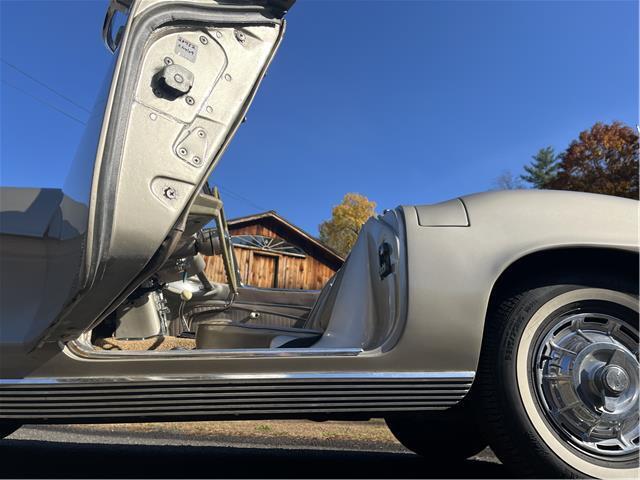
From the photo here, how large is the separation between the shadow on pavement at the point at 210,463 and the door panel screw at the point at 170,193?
4.27 feet

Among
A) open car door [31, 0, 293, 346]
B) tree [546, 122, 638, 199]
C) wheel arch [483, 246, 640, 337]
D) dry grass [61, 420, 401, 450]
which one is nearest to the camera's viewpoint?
open car door [31, 0, 293, 346]

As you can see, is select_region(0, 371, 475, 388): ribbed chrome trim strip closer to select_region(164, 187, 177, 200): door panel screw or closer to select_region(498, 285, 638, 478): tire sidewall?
select_region(498, 285, 638, 478): tire sidewall

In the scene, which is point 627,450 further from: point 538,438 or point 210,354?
point 210,354

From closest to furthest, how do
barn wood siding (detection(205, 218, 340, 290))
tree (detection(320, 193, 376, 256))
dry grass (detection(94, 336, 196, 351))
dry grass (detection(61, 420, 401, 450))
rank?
dry grass (detection(94, 336, 196, 351))
dry grass (detection(61, 420, 401, 450))
barn wood siding (detection(205, 218, 340, 290))
tree (detection(320, 193, 376, 256))

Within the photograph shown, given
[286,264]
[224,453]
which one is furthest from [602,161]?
[224,453]

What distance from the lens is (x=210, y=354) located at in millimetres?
1763

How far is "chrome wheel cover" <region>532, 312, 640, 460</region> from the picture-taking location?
170 cm

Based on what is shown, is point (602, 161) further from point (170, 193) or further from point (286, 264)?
point (170, 193)

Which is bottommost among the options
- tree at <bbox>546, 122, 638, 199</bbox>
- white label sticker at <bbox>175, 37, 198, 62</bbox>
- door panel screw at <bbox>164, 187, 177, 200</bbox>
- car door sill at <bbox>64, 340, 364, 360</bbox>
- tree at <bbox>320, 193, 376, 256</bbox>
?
car door sill at <bbox>64, 340, 364, 360</bbox>

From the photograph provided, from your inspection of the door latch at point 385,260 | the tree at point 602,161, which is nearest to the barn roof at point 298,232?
the tree at point 602,161

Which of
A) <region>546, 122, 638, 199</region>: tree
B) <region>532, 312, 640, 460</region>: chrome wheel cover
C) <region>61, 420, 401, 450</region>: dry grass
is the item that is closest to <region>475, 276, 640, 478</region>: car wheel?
<region>532, 312, 640, 460</region>: chrome wheel cover

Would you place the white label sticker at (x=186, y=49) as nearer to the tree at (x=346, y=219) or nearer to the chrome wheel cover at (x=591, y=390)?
the chrome wheel cover at (x=591, y=390)

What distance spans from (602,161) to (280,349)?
31.9 meters

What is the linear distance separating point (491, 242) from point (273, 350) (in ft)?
2.98
